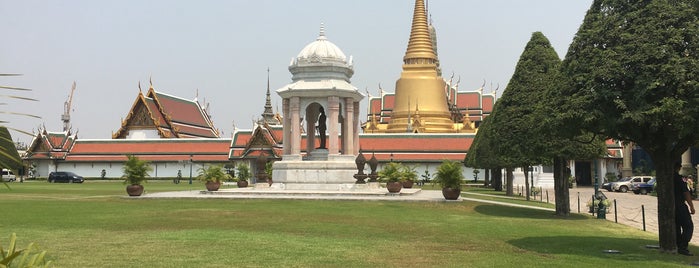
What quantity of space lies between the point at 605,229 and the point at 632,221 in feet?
16.7

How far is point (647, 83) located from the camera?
1248cm

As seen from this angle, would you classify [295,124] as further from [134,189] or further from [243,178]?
[243,178]

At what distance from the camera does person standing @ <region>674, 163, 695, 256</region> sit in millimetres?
13220

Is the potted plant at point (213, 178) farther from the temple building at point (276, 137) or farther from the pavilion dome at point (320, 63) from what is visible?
the temple building at point (276, 137)

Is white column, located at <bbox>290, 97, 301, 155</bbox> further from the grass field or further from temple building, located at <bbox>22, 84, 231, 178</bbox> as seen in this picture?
temple building, located at <bbox>22, 84, 231, 178</bbox>

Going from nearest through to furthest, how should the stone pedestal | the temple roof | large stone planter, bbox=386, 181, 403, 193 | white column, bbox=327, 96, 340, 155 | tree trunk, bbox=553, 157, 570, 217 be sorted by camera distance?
tree trunk, bbox=553, 157, 570, 217 → large stone planter, bbox=386, 181, 403, 193 → the stone pedestal → white column, bbox=327, 96, 340, 155 → the temple roof

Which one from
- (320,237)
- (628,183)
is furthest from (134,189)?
(628,183)

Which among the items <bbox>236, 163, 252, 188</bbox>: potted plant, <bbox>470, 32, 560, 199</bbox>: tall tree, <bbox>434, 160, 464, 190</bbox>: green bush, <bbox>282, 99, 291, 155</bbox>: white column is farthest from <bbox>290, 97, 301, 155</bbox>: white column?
<bbox>470, 32, 560, 199</bbox>: tall tree

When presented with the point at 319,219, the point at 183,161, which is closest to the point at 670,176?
the point at 319,219

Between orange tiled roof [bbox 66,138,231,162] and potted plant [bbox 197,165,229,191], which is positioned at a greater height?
orange tiled roof [bbox 66,138,231,162]

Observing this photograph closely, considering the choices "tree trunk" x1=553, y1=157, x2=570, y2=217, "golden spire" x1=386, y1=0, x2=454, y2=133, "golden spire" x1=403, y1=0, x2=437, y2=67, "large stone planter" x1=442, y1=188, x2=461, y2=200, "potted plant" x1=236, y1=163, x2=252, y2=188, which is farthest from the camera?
"golden spire" x1=403, y1=0, x2=437, y2=67

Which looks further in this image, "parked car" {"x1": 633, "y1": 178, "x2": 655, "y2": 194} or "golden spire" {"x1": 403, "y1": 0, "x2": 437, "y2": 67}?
"golden spire" {"x1": 403, "y1": 0, "x2": 437, "y2": 67}

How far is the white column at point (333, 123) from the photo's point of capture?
35.9 meters

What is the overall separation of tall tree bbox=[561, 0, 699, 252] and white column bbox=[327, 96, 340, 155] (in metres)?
22.5
